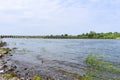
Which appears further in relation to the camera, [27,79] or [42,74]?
[42,74]

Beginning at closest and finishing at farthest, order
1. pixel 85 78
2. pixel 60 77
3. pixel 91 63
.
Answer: pixel 85 78
pixel 60 77
pixel 91 63

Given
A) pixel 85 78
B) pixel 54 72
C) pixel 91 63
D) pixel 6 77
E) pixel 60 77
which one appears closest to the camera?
pixel 6 77

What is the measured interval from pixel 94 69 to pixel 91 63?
191 inches

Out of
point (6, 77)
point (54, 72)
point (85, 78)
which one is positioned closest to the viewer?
point (6, 77)

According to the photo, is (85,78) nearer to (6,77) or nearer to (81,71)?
(81,71)

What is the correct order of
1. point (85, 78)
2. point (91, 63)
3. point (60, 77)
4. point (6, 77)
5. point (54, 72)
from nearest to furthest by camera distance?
point (6, 77) < point (85, 78) < point (60, 77) < point (54, 72) < point (91, 63)

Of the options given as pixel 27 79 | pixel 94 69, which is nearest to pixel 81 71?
pixel 94 69

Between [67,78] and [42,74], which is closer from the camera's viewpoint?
[67,78]

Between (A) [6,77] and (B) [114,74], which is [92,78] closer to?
(B) [114,74]

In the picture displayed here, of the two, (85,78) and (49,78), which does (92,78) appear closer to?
(85,78)

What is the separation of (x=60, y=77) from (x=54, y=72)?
330 centimetres

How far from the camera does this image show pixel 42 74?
95.0ft

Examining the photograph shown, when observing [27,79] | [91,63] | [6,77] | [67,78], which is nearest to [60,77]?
[67,78]

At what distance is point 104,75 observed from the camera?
28141 millimetres
